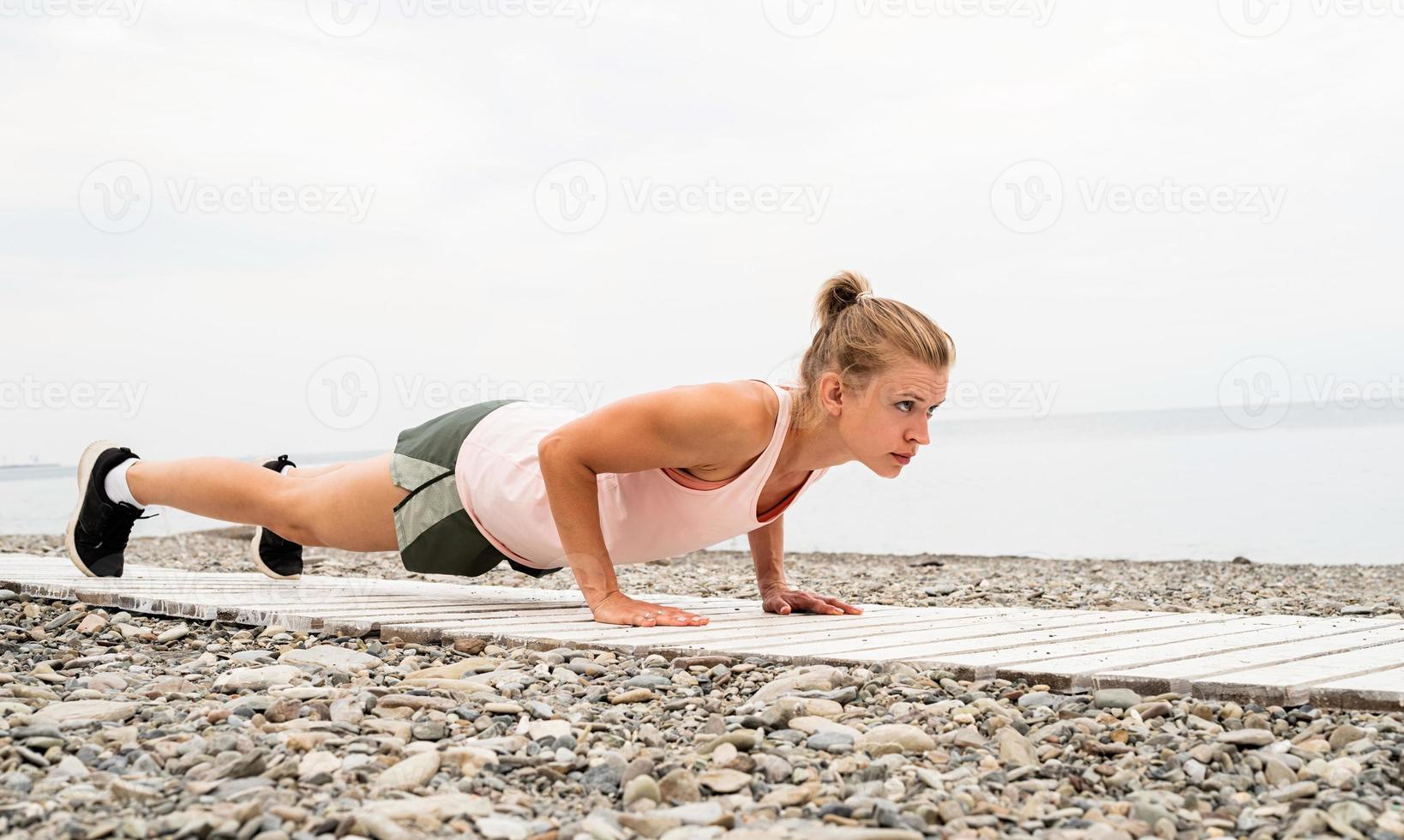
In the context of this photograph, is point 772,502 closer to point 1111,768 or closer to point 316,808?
point 1111,768

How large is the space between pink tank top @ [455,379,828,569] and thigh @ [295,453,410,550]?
0.39 metres

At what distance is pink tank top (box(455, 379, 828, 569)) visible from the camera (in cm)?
398

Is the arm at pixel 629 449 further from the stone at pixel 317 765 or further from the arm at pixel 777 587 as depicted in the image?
the stone at pixel 317 765

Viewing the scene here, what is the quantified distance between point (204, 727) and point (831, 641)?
69.6 inches

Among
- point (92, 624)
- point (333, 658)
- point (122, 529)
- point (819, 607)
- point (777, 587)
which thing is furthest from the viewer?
point (122, 529)

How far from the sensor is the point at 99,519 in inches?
198

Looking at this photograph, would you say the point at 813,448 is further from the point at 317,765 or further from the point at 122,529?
the point at 122,529

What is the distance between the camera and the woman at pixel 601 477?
3.64m

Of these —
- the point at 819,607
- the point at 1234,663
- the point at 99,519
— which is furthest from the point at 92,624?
the point at 1234,663

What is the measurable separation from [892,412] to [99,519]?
142 inches

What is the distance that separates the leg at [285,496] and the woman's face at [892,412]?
1971mm

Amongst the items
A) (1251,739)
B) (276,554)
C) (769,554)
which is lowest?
(1251,739)

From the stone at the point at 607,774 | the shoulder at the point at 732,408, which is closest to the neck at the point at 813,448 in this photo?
the shoulder at the point at 732,408

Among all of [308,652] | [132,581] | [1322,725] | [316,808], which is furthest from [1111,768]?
[132,581]
